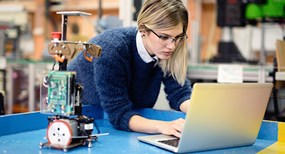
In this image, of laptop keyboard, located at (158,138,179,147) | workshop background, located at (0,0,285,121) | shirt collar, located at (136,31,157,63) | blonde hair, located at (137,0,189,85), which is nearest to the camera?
laptop keyboard, located at (158,138,179,147)

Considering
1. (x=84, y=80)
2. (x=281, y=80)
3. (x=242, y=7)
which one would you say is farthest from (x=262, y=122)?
(x=242, y=7)

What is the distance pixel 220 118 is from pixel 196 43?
3584mm

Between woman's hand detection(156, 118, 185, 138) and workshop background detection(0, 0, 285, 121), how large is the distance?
0.44m

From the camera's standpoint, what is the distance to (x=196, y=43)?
4.77m

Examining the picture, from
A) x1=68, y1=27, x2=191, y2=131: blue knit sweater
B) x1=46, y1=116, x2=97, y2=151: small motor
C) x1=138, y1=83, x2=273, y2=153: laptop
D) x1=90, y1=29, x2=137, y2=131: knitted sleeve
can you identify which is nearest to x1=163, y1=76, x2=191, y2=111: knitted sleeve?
x1=68, y1=27, x2=191, y2=131: blue knit sweater

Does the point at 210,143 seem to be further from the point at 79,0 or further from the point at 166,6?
the point at 79,0

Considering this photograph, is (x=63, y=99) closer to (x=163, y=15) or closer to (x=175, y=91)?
(x=163, y=15)

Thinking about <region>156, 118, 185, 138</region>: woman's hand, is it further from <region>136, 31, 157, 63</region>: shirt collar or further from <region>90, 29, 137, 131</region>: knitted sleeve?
<region>136, 31, 157, 63</region>: shirt collar

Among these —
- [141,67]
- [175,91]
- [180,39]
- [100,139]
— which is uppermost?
[180,39]

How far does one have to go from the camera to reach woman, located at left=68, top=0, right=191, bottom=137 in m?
1.50

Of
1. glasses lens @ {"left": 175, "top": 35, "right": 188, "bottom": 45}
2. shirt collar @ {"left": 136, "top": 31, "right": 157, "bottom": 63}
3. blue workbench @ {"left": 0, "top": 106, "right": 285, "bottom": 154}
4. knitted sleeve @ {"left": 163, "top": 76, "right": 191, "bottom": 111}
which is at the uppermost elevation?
glasses lens @ {"left": 175, "top": 35, "right": 188, "bottom": 45}

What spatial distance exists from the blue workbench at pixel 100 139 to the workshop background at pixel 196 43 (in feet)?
0.59

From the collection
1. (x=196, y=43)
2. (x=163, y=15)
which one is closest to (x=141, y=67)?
(x=163, y=15)

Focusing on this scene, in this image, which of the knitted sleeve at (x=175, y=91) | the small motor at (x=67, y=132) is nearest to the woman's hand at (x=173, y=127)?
the small motor at (x=67, y=132)
